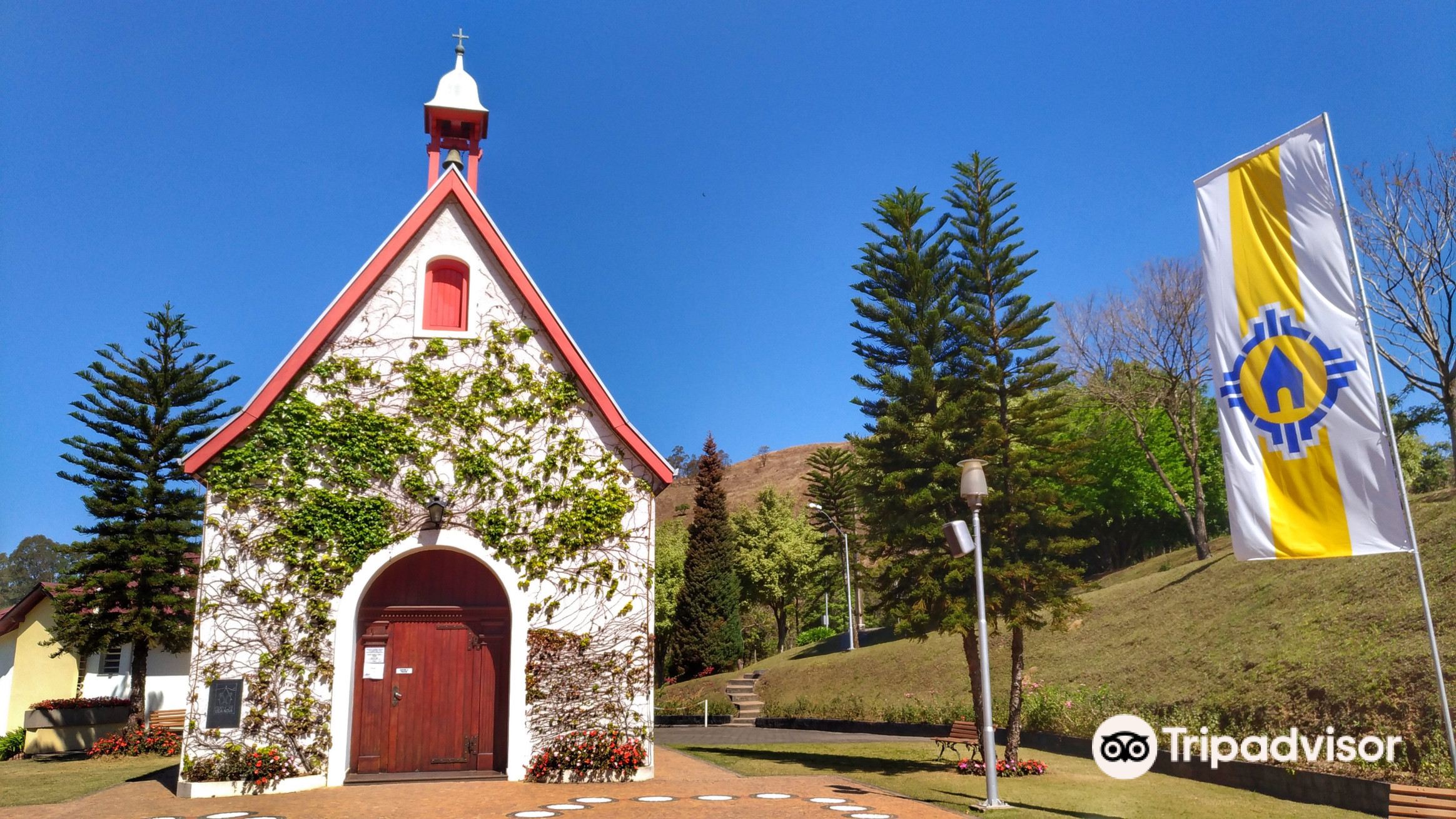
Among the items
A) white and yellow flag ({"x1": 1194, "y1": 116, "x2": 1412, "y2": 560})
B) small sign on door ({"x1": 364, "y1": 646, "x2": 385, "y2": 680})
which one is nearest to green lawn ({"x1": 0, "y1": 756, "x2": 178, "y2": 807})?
small sign on door ({"x1": 364, "y1": 646, "x2": 385, "y2": 680})

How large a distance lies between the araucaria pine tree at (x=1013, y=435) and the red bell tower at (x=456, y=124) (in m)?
8.76

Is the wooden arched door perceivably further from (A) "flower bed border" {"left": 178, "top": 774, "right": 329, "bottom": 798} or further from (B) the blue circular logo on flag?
(B) the blue circular logo on flag

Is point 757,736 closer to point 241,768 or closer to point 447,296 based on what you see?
point 241,768

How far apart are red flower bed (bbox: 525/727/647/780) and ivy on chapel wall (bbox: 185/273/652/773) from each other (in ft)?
0.66

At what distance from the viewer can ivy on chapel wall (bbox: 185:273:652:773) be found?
1177 cm

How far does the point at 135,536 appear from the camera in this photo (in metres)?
22.3

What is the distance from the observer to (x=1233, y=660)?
62.2ft

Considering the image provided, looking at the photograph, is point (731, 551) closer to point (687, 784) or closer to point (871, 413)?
point (871, 413)

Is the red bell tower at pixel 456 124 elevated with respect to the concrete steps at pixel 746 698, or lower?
elevated

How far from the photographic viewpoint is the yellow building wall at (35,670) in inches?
1052

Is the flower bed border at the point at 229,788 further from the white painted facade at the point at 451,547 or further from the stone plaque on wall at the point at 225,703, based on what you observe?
the stone plaque on wall at the point at 225,703

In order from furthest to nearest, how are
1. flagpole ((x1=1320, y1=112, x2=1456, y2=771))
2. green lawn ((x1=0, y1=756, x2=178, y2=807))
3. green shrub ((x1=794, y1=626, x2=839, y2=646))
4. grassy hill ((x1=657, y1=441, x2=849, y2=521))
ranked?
grassy hill ((x1=657, y1=441, x2=849, y2=521)) < green shrub ((x1=794, y1=626, x2=839, y2=646)) < green lawn ((x1=0, y1=756, x2=178, y2=807)) < flagpole ((x1=1320, y1=112, x2=1456, y2=771))

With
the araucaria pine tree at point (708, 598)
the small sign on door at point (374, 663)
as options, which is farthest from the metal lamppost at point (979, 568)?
the araucaria pine tree at point (708, 598)

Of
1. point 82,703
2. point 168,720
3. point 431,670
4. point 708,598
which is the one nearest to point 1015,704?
point 431,670
